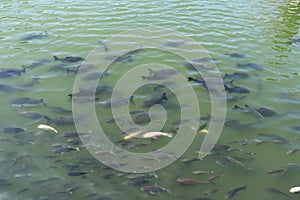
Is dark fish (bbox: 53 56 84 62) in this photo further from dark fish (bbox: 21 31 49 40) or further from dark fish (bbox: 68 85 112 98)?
dark fish (bbox: 21 31 49 40)

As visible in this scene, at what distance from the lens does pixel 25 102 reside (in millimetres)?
10945

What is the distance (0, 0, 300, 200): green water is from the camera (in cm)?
827

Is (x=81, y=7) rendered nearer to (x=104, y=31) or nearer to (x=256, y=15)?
A: (x=104, y=31)

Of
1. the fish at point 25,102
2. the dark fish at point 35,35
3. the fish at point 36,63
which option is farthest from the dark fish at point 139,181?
the dark fish at point 35,35

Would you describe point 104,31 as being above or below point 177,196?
above

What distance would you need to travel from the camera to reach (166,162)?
881 cm

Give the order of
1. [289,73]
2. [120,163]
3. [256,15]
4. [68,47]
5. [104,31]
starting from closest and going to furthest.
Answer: [120,163] < [289,73] < [68,47] < [104,31] < [256,15]

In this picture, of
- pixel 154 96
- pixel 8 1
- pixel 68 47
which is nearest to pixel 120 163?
pixel 154 96

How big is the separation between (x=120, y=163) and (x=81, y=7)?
11.3 metres

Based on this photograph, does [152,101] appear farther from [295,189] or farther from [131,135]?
[295,189]

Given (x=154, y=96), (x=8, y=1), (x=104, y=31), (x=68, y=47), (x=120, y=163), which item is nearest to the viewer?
(x=120, y=163)

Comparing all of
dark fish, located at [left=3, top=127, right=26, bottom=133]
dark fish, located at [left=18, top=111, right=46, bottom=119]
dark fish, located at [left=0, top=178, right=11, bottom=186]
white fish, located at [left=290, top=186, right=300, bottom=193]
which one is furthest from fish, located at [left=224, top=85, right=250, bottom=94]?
dark fish, located at [left=0, top=178, right=11, bottom=186]

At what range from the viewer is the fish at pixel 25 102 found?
10887 millimetres

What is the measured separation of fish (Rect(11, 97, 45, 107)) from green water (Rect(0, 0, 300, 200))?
187 millimetres
